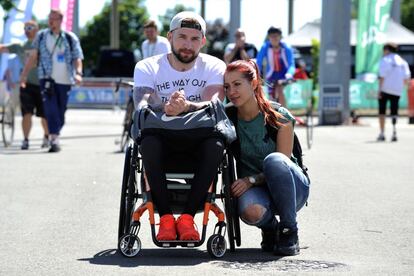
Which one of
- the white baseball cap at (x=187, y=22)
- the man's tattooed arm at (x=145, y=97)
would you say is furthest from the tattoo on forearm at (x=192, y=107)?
the white baseball cap at (x=187, y=22)

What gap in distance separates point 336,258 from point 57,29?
933 cm

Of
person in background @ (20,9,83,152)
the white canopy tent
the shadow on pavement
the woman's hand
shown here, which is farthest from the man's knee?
the white canopy tent

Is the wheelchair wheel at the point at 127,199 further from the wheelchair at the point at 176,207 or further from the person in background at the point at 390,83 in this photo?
the person in background at the point at 390,83

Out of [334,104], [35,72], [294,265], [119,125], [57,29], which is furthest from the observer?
[334,104]

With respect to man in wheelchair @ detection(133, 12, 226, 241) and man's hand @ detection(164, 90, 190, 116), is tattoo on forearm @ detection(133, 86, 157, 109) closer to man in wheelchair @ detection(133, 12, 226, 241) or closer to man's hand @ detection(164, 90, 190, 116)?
man in wheelchair @ detection(133, 12, 226, 241)

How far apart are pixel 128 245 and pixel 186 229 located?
1.30ft

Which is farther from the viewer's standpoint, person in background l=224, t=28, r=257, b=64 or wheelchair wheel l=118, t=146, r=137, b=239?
person in background l=224, t=28, r=257, b=64

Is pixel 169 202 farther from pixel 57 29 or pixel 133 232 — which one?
pixel 57 29

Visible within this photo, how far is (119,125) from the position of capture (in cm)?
2581

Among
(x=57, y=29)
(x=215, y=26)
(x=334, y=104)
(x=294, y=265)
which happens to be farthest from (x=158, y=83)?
(x=215, y=26)

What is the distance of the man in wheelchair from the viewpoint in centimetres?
699

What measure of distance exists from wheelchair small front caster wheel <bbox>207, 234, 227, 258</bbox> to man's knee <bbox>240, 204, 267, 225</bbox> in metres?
0.26

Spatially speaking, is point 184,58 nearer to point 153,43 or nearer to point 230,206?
point 230,206

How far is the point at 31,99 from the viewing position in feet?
56.5
